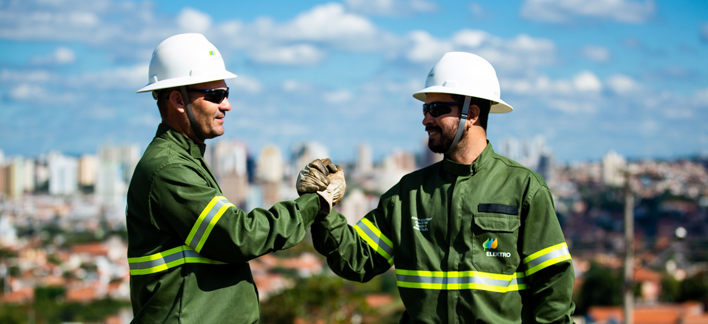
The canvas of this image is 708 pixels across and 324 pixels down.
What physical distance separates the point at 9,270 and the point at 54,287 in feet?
78.4

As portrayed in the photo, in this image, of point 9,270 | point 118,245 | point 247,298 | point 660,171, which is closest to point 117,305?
point 9,270

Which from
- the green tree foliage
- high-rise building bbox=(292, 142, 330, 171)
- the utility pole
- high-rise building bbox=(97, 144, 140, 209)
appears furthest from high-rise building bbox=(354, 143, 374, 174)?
the utility pole

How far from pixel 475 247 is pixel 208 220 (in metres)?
1.64

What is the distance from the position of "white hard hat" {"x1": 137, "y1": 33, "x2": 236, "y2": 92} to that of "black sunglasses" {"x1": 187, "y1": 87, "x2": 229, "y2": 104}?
90 millimetres

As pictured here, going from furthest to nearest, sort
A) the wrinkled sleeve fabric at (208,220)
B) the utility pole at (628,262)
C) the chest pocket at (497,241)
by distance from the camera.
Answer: the utility pole at (628,262) → the chest pocket at (497,241) → the wrinkled sleeve fabric at (208,220)

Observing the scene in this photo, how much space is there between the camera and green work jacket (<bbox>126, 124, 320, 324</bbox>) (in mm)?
4031

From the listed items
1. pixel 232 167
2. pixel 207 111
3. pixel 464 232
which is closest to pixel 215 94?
pixel 207 111

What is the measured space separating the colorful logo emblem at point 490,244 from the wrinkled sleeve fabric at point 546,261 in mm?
179

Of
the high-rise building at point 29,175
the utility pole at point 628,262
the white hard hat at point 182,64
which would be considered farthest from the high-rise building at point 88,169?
the white hard hat at point 182,64

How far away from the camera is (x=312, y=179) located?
15.1 feet

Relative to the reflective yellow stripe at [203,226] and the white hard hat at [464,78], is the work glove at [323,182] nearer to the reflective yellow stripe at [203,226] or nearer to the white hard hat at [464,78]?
the reflective yellow stripe at [203,226]

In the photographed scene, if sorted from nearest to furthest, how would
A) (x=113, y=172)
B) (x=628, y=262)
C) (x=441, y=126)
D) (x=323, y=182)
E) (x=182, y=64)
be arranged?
1. (x=182, y=64)
2. (x=441, y=126)
3. (x=323, y=182)
4. (x=628, y=262)
5. (x=113, y=172)

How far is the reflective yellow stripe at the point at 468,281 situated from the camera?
4.23m

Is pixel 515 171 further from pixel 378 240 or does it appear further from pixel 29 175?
pixel 29 175
